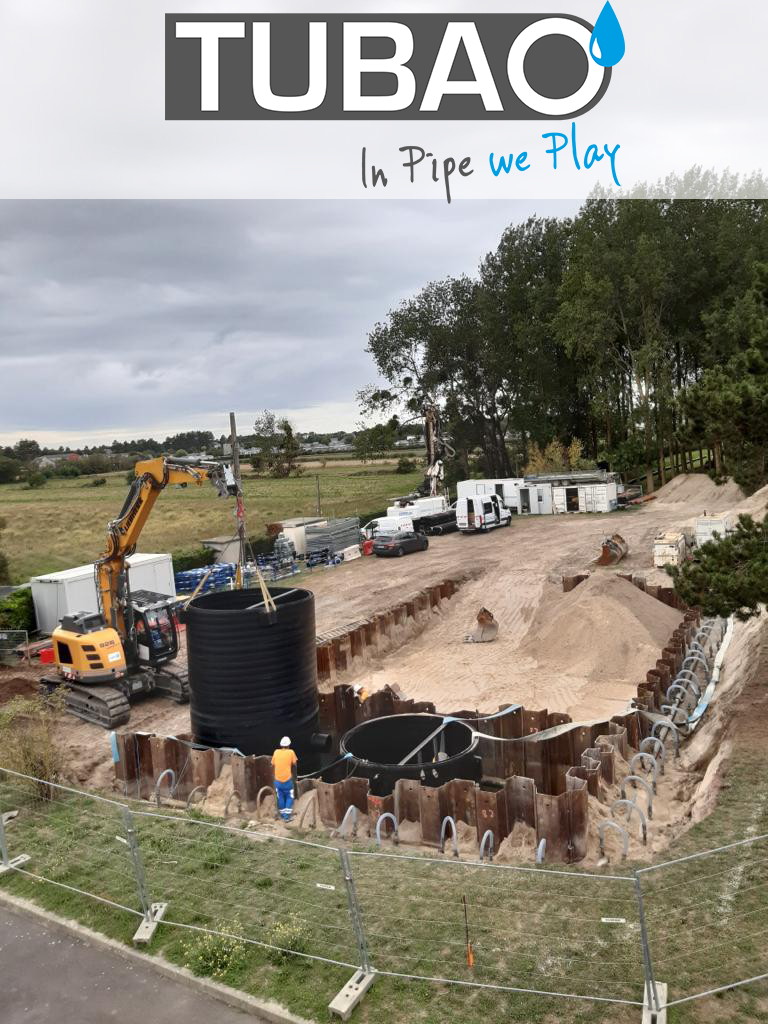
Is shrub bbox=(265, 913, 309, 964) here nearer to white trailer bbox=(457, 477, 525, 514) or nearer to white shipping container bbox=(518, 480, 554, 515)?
white shipping container bbox=(518, 480, 554, 515)

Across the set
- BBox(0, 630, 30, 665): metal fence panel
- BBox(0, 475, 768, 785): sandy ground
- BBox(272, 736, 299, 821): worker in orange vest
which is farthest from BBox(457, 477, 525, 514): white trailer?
BBox(272, 736, 299, 821): worker in orange vest

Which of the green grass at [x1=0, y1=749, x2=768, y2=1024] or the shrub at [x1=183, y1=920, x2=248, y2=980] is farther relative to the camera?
the shrub at [x1=183, y1=920, x2=248, y2=980]

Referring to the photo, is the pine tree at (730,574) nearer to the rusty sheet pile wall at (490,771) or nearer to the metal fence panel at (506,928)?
the rusty sheet pile wall at (490,771)

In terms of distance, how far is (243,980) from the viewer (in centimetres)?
732

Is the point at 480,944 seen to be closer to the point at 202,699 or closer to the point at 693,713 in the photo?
the point at 202,699

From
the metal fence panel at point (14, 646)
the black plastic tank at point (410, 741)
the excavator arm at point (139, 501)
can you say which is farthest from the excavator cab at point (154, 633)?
the metal fence panel at point (14, 646)

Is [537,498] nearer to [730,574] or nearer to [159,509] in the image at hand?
[730,574]

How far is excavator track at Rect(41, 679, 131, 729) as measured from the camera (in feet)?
60.8

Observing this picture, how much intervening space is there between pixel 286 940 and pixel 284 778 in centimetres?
548

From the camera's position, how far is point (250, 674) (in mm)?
14852

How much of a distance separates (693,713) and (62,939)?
42.8 feet

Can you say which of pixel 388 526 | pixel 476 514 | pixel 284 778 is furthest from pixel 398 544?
pixel 284 778

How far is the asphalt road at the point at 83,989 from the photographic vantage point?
23.2 ft

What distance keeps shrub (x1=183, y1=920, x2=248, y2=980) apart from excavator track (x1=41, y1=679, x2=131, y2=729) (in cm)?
1133
